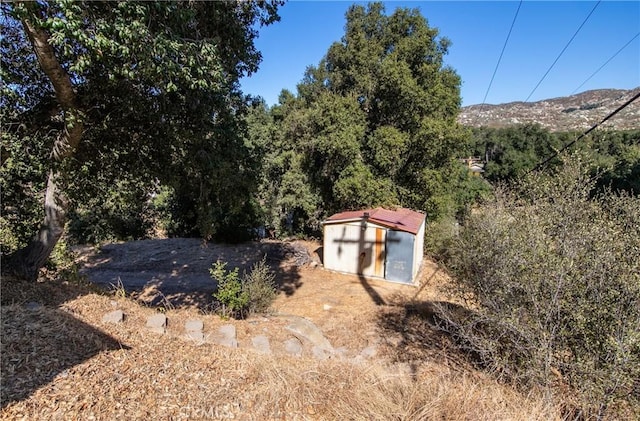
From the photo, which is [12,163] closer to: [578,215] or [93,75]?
[93,75]

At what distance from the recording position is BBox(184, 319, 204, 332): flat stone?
17.5 ft

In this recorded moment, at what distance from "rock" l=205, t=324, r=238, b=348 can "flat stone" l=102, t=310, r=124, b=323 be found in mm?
1237

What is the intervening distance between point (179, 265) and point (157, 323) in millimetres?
8447

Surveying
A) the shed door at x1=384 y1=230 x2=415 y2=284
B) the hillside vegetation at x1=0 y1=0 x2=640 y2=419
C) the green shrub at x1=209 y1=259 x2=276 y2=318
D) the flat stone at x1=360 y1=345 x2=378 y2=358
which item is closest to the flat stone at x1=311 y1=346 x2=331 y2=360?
the flat stone at x1=360 y1=345 x2=378 y2=358

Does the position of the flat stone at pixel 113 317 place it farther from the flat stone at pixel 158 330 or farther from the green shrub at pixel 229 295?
the green shrub at pixel 229 295

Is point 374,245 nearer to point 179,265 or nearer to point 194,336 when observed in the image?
point 179,265

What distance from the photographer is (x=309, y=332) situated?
23.6 ft

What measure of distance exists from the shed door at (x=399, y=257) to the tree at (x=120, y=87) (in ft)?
23.7

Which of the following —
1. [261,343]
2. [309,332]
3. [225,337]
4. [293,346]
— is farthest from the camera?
[309,332]

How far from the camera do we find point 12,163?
545 cm

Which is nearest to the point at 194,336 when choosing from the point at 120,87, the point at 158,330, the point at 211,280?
the point at 158,330

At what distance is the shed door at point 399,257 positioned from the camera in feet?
39.2

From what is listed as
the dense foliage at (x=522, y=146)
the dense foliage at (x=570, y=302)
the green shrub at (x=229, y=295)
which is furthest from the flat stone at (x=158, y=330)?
the dense foliage at (x=522, y=146)

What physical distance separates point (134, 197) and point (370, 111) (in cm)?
1149
